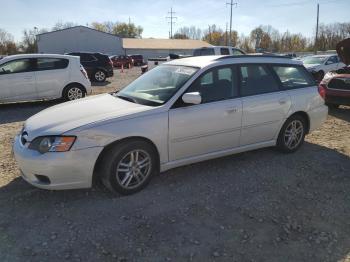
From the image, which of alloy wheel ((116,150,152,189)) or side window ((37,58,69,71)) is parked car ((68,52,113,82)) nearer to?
side window ((37,58,69,71))

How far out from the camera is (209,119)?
4621mm

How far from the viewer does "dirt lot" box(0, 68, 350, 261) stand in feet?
10.5

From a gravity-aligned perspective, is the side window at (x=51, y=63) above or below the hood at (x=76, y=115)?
above

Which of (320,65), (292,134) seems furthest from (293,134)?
(320,65)

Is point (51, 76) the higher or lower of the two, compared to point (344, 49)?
lower

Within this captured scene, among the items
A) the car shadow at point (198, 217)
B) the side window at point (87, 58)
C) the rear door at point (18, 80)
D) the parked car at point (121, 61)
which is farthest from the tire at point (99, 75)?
the parked car at point (121, 61)

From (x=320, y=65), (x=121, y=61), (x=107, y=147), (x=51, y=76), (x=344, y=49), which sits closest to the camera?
(x=107, y=147)

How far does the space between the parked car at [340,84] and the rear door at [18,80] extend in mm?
8364

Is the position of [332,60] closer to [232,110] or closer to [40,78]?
[40,78]

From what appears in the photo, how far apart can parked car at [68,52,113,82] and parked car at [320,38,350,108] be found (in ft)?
40.0

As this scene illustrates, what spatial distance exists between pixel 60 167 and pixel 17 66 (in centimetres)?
743

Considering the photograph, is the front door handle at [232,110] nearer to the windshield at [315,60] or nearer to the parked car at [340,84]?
the parked car at [340,84]

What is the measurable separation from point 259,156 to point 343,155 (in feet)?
4.71

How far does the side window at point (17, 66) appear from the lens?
388 inches
